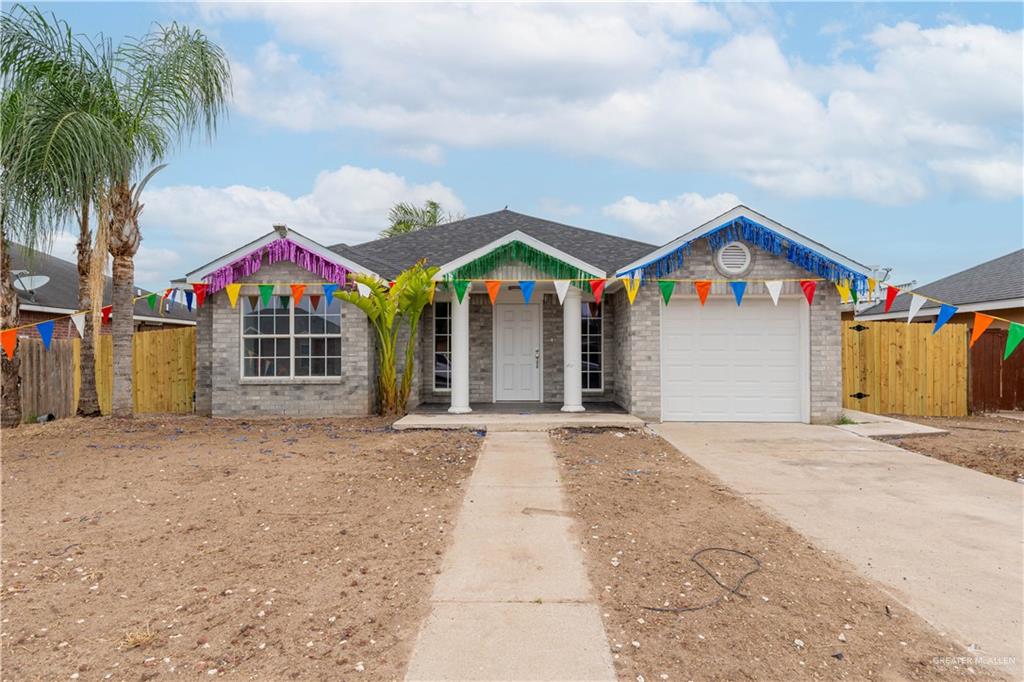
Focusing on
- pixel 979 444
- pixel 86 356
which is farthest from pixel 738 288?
pixel 86 356

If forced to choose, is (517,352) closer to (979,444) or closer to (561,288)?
(561,288)

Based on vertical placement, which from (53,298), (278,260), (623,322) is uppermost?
(278,260)

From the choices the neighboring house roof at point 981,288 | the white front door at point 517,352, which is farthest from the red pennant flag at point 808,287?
the neighboring house roof at point 981,288

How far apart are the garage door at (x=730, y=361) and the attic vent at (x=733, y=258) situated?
57cm

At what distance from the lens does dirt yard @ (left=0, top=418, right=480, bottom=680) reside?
2.94 metres

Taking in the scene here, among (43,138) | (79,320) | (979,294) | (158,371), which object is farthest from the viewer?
(979,294)

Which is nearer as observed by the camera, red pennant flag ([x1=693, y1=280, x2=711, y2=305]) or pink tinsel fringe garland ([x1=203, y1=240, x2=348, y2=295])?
red pennant flag ([x1=693, y1=280, x2=711, y2=305])

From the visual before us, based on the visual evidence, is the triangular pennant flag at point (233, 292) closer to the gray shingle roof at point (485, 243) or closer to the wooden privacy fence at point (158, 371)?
the gray shingle roof at point (485, 243)

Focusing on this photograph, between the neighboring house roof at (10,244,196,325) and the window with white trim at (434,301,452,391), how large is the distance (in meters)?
6.10

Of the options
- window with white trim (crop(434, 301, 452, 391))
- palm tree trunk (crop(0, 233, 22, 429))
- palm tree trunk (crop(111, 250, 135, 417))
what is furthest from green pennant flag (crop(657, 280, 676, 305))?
palm tree trunk (crop(0, 233, 22, 429))

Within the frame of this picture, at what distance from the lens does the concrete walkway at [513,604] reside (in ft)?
9.17

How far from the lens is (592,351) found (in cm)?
1353

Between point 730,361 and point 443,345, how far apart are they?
6038mm

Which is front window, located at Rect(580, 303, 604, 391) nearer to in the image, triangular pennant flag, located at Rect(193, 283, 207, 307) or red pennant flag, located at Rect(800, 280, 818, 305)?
red pennant flag, located at Rect(800, 280, 818, 305)
